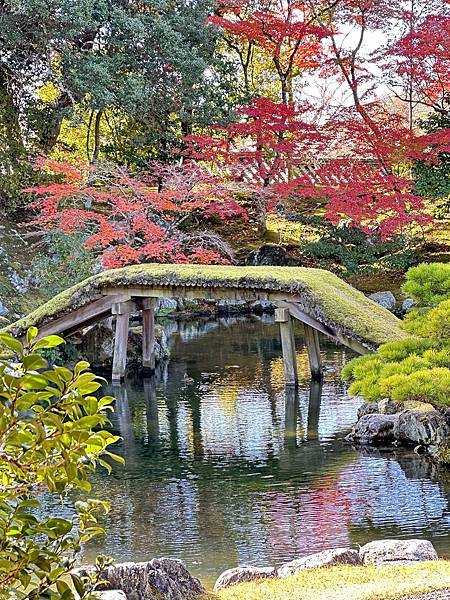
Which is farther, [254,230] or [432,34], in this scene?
[254,230]

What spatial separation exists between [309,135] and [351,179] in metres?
1.53

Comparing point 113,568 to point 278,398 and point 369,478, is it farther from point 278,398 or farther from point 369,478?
point 278,398

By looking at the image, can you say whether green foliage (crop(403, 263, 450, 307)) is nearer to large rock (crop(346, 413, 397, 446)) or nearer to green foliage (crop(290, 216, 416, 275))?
large rock (crop(346, 413, 397, 446))

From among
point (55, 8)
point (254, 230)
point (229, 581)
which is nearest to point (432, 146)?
point (254, 230)

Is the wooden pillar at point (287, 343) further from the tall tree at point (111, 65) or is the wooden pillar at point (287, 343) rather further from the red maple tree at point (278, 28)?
the red maple tree at point (278, 28)

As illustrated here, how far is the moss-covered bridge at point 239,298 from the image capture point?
1180 cm

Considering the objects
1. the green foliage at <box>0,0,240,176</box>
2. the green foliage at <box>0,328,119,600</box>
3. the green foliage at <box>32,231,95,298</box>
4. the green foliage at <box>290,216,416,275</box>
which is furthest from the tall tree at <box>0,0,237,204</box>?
the green foliage at <box>0,328,119,600</box>

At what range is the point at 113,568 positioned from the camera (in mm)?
5332

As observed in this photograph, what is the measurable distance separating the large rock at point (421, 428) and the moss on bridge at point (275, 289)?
56.5 inches

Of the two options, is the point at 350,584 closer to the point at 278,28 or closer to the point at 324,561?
the point at 324,561

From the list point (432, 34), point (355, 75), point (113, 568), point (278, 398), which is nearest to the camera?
point (113, 568)

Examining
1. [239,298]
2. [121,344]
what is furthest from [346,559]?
[121,344]

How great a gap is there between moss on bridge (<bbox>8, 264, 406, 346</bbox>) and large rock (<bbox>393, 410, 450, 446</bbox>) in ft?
4.71

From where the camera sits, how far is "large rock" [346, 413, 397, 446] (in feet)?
32.7
